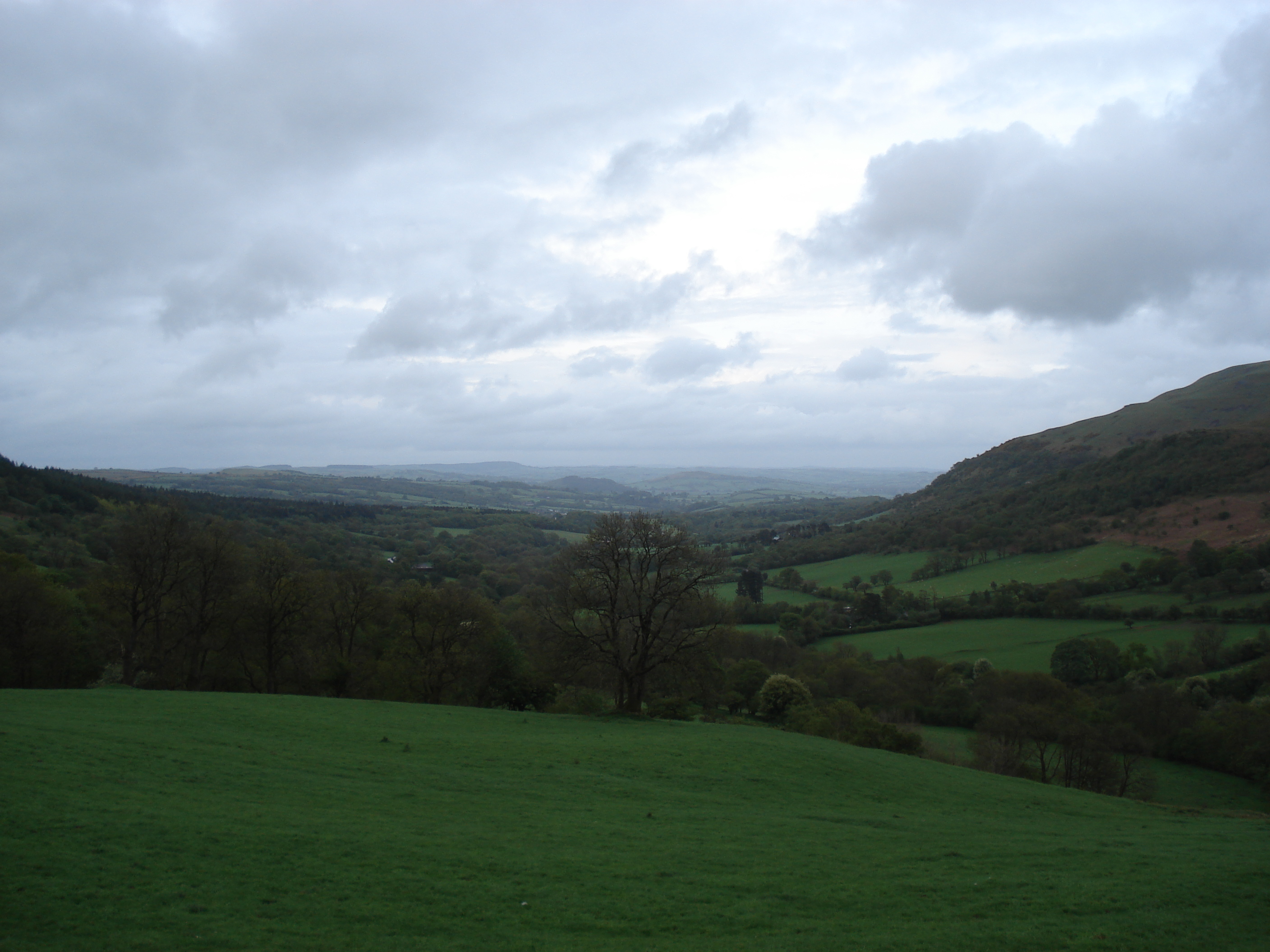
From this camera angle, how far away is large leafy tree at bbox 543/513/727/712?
35.4m

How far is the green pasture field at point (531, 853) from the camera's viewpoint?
35.6 ft

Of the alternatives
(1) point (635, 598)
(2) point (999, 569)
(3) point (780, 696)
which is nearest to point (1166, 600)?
(2) point (999, 569)

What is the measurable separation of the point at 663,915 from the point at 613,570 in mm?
24373

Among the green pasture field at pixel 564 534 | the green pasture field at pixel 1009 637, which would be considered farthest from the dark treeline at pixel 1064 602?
the green pasture field at pixel 564 534

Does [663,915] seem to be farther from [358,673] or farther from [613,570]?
[358,673]

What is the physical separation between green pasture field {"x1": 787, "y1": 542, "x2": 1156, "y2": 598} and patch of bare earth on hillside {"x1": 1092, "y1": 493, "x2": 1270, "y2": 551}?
453 centimetres

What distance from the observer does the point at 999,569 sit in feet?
357

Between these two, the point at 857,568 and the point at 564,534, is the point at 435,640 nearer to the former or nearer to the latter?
the point at 857,568

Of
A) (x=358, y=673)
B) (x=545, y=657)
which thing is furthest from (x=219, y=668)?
(x=545, y=657)

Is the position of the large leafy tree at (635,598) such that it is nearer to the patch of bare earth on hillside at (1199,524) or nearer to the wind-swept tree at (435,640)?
the wind-swept tree at (435,640)

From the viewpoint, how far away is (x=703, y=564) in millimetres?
35250

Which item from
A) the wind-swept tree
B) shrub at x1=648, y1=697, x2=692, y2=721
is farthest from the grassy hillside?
the wind-swept tree

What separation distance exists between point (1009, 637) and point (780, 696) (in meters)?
41.3

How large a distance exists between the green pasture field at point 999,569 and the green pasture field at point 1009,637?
14.3 meters
